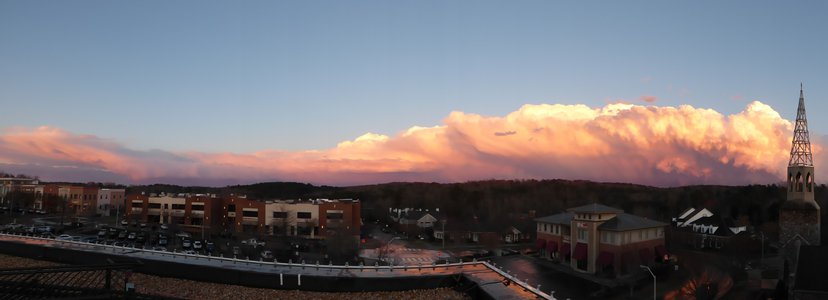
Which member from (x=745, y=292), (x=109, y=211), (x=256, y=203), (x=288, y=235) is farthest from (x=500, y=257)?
(x=109, y=211)

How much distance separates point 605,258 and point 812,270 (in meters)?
16.5

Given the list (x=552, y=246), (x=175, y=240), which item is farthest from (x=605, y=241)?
(x=175, y=240)

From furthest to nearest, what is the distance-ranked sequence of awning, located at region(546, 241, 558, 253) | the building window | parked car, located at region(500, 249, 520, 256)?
parked car, located at region(500, 249, 520, 256)
awning, located at region(546, 241, 558, 253)
the building window

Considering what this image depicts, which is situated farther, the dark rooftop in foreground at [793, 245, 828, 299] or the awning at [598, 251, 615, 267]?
the awning at [598, 251, 615, 267]

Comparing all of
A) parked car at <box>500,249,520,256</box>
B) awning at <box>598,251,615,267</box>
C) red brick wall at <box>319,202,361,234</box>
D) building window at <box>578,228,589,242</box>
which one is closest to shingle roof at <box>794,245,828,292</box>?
awning at <box>598,251,615,267</box>

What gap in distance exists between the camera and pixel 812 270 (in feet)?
87.5

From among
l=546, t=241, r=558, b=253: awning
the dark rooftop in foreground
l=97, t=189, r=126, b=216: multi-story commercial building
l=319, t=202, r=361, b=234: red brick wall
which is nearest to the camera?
the dark rooftop in foreground

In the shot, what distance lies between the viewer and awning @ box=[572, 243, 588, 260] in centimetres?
4447

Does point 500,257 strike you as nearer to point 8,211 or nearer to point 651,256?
point 651,256

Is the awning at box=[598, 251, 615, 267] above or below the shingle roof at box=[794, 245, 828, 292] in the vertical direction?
below

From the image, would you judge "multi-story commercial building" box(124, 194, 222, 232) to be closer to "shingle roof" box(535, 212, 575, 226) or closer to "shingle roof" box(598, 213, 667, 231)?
"shingle roof" box(535, 212, 575, 226)

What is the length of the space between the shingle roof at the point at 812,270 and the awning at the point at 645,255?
15738 mm

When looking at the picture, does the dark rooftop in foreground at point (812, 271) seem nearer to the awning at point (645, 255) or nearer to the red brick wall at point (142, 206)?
the awning at point (645, 255)

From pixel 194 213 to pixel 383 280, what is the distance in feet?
179
